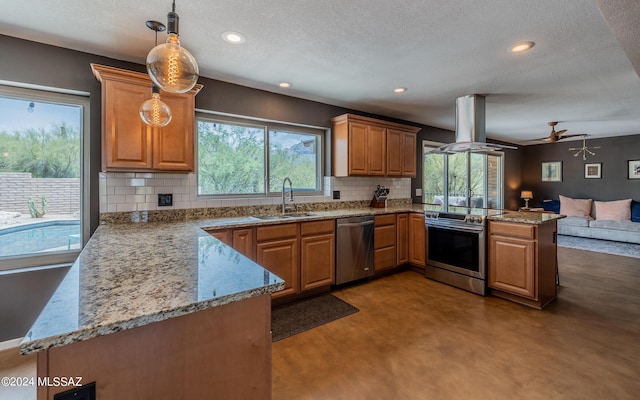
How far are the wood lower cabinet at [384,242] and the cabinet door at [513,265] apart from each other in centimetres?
116

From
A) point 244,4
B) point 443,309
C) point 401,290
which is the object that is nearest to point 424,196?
point 401,290

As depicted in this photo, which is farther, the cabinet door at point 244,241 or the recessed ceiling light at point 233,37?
the cabinet door at point 244,241

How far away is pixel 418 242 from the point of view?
3967mm

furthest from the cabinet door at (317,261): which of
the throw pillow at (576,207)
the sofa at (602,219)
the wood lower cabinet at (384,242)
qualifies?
the throw pillow at (576,207)

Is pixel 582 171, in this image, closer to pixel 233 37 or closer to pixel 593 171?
pixel 593 171

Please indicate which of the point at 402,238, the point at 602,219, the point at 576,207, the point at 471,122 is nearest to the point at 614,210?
the point at 602,219

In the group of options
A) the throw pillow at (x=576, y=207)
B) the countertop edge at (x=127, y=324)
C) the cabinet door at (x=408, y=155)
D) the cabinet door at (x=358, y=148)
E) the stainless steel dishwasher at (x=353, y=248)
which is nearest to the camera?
the countertop edge at (x=127, y=324)

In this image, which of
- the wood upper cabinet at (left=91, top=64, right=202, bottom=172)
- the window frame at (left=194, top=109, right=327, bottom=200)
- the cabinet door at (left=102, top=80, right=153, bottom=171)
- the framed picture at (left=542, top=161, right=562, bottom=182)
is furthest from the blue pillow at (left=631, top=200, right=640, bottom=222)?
the cabinet door at (left=102, top=80, right=153, bottom=171)

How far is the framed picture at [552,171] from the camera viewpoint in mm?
7259

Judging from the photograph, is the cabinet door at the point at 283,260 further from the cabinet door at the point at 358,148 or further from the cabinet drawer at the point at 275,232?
the cabinet door at the point at 358,148

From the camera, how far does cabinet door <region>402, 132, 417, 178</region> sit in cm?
444

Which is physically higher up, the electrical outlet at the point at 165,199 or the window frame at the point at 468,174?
the window frame at the point at 468,174

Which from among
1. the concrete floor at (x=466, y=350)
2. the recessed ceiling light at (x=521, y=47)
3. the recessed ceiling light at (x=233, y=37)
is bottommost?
the concrete floor at (x=466, y=350)

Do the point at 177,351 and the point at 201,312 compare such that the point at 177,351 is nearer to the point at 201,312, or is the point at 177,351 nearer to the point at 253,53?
the point at 201,312
